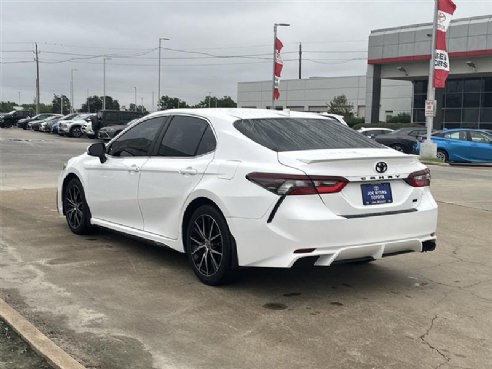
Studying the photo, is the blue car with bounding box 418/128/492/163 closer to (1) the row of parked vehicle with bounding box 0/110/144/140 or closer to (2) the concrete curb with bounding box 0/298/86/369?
(1) the row of parked vehicle with bounding box 0/110/144/140

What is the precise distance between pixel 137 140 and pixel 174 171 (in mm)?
1051

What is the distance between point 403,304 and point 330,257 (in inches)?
32.5

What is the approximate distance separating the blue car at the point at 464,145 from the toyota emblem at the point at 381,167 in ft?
59.7

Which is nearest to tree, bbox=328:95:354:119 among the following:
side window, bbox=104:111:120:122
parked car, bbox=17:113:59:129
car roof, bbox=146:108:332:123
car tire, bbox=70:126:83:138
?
parked car, bbox=17:113:59:129

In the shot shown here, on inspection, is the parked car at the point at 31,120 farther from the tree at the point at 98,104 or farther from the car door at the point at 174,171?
the tree at the point at 98,104

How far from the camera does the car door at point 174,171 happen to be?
17.5 feet

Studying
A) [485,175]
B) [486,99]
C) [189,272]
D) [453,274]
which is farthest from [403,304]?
[486,99]

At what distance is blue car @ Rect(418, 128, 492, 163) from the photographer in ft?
70.4

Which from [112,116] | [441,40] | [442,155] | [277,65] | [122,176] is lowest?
[442,155]

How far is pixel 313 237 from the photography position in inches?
177

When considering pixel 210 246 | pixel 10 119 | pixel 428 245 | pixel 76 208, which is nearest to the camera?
pixel 210 246

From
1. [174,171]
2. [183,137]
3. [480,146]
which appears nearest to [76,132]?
[480,146]

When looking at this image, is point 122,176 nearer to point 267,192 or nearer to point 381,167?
point 267,192

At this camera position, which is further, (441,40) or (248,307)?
(441,40)
